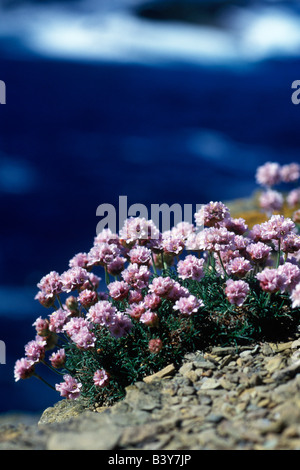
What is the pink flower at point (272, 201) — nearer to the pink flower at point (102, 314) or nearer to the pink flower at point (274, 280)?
the pink flower at point (274, 280)

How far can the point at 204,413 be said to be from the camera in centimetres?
352

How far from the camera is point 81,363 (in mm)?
4996

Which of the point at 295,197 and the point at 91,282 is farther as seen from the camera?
the point at 295,197

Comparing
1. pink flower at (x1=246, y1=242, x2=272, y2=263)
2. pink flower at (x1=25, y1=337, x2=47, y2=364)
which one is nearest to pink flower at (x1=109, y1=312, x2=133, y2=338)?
pink flower at (x1=25, y1=337, x2=47, y2=364)

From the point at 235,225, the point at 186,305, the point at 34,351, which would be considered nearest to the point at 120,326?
the point at 186,305

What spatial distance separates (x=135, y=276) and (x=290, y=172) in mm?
4243

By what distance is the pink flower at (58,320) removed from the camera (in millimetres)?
4859

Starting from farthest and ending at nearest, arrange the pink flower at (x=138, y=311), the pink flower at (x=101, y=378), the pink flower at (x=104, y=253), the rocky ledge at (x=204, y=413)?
the pink flower at (x=104, y=253) → the pink flower at (x=101, y=378) → the pink flower at (x=138, y=311) → the rocky ledge at (x=204, y=413)

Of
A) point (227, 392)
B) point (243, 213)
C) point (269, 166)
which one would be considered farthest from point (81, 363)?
point (243, 213)

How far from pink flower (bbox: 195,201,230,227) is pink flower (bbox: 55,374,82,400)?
1.86m

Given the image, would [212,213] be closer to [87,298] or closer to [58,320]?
[87,298]

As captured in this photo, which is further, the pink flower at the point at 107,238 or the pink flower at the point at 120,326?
the pink flower at the point at 107,238

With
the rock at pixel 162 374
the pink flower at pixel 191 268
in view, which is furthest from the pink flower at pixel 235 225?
the rock at pixel 162 374
